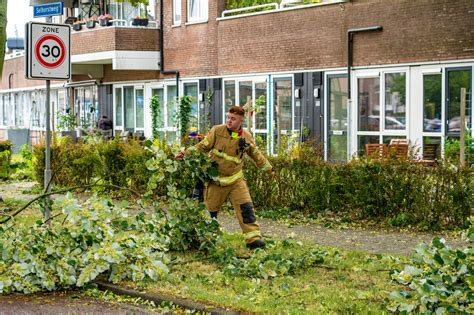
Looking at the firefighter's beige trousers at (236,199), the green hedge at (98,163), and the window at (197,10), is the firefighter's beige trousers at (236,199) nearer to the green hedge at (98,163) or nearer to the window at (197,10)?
the green hedge at (98,163)

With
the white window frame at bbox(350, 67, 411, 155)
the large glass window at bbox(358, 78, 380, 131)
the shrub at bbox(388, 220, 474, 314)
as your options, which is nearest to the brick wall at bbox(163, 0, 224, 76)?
the white window frame at bbox(350, 67, 411, 155)

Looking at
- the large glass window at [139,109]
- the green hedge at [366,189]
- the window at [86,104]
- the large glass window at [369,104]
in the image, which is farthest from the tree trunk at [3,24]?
the window at [86,104]

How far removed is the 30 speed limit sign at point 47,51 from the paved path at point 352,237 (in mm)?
3514

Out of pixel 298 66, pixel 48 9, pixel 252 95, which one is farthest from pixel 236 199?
pixel 252 95

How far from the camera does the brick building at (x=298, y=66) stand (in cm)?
2166

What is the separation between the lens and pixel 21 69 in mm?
45562

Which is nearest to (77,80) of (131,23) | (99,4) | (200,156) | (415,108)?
(99,4)

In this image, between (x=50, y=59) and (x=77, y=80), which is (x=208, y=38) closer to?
(x=77, y=80)

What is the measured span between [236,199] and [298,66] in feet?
51.0

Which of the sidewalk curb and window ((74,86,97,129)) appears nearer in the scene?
the sidewalk curb

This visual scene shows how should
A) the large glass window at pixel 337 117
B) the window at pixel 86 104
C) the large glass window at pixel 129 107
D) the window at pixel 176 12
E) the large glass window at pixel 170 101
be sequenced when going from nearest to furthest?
the large glass window at pixel 337 117, the window at pixel 176 12, the large glass window at pixel 170 101, the large glass window at pixel 129 107, the window at pixel 86 104

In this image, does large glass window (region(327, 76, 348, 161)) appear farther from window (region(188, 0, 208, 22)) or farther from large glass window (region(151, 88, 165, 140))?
large glass window (region(151, 88, 165, 140))

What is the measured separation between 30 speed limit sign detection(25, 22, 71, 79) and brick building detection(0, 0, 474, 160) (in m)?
5.48

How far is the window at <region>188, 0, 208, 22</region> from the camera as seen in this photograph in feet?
98.4
